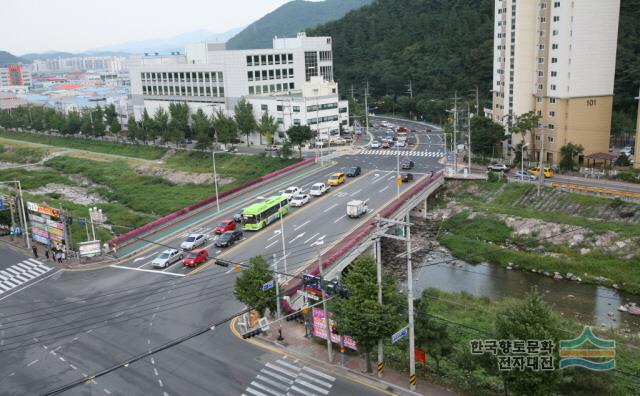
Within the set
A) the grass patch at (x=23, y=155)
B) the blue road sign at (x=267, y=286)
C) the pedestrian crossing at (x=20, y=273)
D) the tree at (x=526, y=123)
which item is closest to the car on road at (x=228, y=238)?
the pedestrian crossing at (x=20, y=273)

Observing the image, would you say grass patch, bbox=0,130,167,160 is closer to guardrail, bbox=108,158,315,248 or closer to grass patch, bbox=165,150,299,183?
grass patch, bbox=165,150,299,183

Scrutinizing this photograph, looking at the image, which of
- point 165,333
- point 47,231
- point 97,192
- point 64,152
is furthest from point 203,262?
point 64,152

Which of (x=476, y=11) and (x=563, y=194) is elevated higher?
(x=476, y=11)

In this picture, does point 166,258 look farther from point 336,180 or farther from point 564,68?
point 564,68

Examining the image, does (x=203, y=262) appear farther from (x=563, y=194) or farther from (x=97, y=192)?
(x=97, y=192)

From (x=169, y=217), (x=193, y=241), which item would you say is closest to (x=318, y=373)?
(x=193, y=241)
